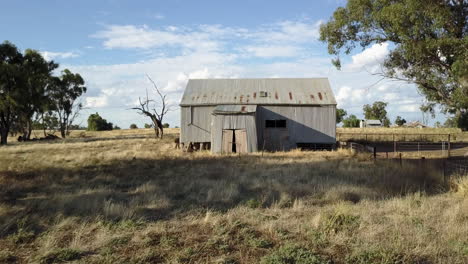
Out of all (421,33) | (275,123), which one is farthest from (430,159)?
(275,123)

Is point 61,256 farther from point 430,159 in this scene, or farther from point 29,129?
point 29,129

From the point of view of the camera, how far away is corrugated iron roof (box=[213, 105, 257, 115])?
2384cm

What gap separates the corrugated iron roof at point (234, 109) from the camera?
23844mm

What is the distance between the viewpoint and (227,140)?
78.5 ft

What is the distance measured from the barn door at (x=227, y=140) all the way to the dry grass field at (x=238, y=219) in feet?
35.9

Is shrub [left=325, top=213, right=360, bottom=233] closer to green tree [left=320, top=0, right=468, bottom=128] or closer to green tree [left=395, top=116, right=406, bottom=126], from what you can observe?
green tree [left=320, top=0, right=468, bottom=128]

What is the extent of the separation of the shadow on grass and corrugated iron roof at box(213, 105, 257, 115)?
877 cm

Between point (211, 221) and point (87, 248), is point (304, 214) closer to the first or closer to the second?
point (211, 221)

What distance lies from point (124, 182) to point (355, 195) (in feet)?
26.2

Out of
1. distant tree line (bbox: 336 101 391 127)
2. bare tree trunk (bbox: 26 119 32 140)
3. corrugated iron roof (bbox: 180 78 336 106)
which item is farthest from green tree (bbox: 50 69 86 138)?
distant tree line (bbox: 336 101 391 127)

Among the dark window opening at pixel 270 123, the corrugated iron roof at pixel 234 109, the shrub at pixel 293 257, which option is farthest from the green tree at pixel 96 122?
the shrub at pixel 293 257

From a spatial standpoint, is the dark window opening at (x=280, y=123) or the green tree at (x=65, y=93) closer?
the dark window opening at (x=280, y=123)

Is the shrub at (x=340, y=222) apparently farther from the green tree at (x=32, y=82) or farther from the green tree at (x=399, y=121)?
the green tree at (x=399, y=121)

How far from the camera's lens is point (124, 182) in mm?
12266
